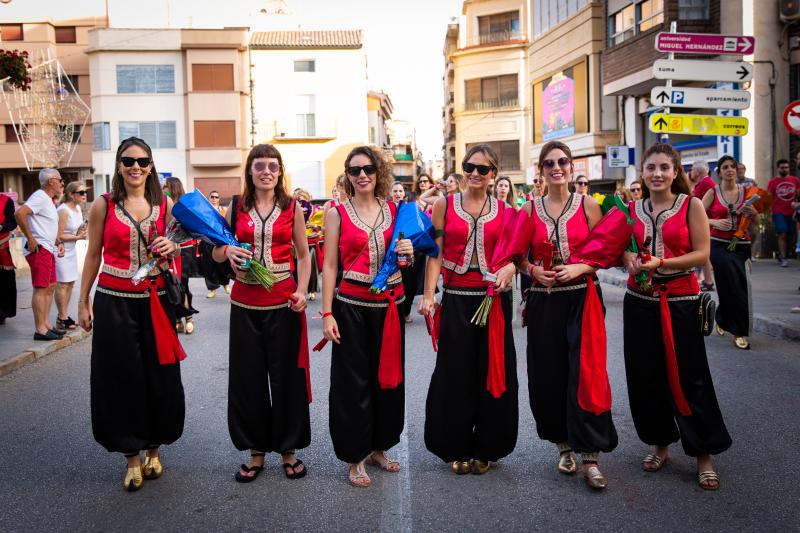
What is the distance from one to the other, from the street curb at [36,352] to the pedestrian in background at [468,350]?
5513 mm

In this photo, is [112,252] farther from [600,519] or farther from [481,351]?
[600,519]

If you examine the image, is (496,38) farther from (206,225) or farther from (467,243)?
(206,225)

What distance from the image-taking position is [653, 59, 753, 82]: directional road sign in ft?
41.8

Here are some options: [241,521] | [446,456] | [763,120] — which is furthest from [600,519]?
[763,120]

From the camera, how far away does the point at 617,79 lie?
25.0m

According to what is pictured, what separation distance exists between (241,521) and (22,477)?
70.1 inches

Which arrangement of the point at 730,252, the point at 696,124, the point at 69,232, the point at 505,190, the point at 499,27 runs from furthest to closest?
the point at 499,27 → the point at 696,124 → the point at 505,190 → the point at 69,232 → the point at 730,252

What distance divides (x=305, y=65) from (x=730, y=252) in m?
47.6

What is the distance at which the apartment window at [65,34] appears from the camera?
54.8 meters

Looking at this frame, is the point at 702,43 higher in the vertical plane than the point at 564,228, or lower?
higher

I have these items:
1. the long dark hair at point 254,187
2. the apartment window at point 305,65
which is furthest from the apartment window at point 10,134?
the long dark hair at point 254,187

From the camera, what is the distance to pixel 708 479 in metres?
4.82

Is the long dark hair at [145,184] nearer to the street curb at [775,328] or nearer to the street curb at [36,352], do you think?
the street curb at [36,352]

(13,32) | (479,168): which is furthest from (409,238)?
(13,32)
